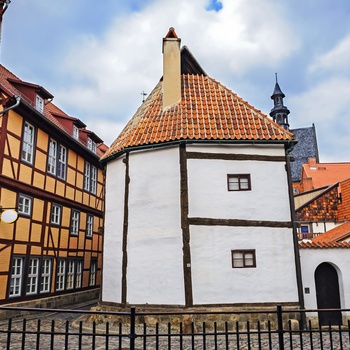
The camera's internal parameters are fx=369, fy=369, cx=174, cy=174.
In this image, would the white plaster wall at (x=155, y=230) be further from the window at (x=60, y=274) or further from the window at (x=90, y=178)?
the window at (x=90, y=178)

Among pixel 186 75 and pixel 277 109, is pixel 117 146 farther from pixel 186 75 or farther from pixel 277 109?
pixel 277 109

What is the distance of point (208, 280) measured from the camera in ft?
35.4

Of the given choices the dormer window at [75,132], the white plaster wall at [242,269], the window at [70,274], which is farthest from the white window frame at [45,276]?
the white plaster wall at [242,269]

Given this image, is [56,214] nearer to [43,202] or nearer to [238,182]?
[43,202]

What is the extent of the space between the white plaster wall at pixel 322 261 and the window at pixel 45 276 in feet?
34.5

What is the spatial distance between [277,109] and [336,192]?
99.6 feet

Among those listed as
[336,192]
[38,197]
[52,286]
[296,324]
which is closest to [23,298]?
[52,286]

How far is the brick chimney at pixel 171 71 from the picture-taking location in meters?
13.3

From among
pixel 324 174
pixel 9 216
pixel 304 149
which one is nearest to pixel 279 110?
pixel 304 149

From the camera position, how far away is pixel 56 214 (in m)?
17.0

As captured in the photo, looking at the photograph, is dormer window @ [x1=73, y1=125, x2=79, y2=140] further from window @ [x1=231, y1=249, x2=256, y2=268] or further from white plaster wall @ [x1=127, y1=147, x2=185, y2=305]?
window @ [x1=231, y1=249, x2=256, y2=268]

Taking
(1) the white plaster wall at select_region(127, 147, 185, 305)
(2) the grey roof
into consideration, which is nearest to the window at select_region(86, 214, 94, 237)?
(1) the white plaster wall at select_region(127, 147, 185, 305)

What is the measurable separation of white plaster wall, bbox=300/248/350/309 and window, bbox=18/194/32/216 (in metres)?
10.3

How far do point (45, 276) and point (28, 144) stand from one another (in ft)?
18.7
